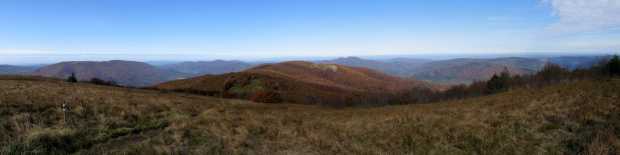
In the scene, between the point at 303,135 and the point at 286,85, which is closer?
the point at 303,135

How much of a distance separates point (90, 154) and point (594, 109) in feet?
50.1

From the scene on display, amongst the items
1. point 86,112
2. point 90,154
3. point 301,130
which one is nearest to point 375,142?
point 301,130

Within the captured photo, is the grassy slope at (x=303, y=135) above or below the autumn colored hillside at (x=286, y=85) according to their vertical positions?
above

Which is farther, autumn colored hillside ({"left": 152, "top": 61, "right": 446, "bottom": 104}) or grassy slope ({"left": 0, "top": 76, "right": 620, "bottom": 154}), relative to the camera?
autumn colored hillside ({"left": 152, "top": 61, "right": 446, "bottom": 104})

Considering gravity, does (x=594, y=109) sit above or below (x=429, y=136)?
above

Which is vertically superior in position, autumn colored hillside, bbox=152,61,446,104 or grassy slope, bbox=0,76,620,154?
grassy slope, bbox=0,76,620,154

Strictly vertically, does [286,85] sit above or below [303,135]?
below

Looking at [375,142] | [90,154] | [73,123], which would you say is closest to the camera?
[90,154]

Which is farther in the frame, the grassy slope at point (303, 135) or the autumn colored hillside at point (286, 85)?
the autumn colored hillside at point (286, 85)

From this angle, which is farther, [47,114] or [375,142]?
[47,114]

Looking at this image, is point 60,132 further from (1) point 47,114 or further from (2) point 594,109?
(2) point 594,109

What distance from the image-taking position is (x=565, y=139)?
18.3 feet

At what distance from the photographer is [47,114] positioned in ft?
25.3

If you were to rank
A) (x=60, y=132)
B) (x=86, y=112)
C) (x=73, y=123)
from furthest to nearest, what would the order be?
(x=86, y=112), (x=73, y=123), (x=60, y=132)
